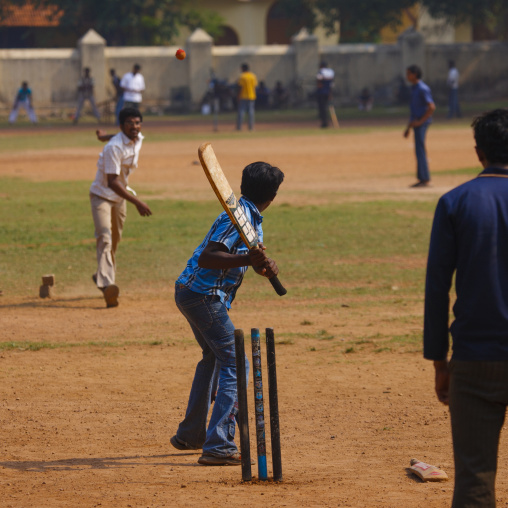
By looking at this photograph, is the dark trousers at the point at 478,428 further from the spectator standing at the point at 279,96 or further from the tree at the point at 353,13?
the tree at the point at 353,13

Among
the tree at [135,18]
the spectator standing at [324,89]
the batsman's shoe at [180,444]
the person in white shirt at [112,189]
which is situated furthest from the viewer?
the tree at [135,18]

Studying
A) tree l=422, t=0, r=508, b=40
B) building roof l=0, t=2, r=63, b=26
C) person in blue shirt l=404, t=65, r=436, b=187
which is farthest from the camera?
building roof l=0, t=2, r=63, b=26

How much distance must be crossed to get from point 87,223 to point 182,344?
7.38 m

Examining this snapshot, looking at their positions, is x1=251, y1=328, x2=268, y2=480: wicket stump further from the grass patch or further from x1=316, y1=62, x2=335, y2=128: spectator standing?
x1=316, y1=62, x2=335, y2=128: spectator standing

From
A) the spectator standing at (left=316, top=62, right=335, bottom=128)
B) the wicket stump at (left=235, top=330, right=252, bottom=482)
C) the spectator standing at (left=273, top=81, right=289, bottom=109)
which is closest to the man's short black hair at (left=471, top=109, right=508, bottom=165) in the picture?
the wicket stump at (left=235, top=330, right=252, bottom=482)

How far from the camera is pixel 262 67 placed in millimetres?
45844

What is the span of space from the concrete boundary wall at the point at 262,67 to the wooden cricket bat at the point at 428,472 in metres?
40.1

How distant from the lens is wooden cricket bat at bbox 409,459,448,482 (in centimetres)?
515

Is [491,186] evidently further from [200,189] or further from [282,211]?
[200,189]

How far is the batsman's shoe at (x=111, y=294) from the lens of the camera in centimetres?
1009

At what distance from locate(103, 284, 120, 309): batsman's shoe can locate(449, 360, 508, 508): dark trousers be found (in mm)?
6691

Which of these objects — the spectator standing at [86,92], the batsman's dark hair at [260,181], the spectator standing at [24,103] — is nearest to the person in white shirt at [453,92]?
the spectator standing at [86,92]

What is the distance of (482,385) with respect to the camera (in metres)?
3.75

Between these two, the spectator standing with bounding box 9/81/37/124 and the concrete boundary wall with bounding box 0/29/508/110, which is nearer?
the spectator standing with bounding box 9/81/37/124
